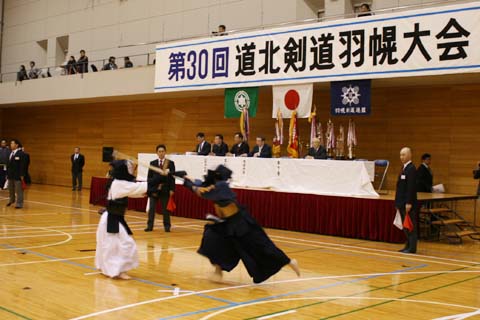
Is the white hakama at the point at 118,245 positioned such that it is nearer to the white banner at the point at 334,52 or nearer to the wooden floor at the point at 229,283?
the wooden floor at the point at 229,283

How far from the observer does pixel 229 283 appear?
6.87m

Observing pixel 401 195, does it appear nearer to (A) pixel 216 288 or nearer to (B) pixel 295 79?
(A) pixel 216 288

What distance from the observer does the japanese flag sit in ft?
45.9

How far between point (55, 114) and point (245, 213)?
21437 mm

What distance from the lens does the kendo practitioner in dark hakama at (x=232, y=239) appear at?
21.7 feet

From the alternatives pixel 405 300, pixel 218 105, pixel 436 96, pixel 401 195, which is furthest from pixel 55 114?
pixel 405 300

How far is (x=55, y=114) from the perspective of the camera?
26172 mm

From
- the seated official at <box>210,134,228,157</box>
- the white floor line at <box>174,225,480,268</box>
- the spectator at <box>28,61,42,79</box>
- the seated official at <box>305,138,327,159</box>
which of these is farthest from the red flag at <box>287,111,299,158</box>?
the spectator at <box>28,61,42,79</box>

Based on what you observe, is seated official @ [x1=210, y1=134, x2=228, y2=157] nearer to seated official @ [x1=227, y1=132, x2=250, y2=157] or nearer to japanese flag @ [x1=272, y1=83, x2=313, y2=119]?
seated official @ [x1=227, y1=132, x2=250, y2=157]

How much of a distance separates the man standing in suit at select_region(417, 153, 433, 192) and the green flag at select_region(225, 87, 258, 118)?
4617 mm

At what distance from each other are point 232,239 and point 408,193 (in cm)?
402

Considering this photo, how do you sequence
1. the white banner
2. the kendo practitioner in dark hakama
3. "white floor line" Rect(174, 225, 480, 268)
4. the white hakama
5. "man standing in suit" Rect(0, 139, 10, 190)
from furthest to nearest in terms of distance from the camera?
"man standing in suit" Rect(0, 139, 10, 190) < the white banner < "white floor line" Rect(174, 225, 480, 268) < the white hakama < the kendo practitioner in dark hakama

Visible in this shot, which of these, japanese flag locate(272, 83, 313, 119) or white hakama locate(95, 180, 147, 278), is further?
japanese flag locate(272, 83, 313, 119)

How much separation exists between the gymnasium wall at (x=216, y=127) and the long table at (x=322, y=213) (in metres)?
3.79
